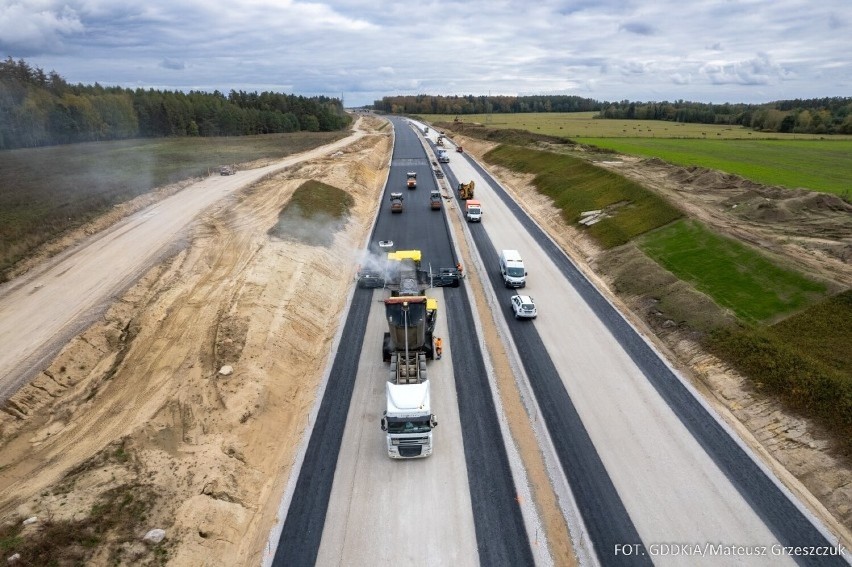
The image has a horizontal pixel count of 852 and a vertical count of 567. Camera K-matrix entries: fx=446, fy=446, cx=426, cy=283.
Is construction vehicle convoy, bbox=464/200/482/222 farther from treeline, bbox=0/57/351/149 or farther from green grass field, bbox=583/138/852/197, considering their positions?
treeline, bbox=0/57/351/149

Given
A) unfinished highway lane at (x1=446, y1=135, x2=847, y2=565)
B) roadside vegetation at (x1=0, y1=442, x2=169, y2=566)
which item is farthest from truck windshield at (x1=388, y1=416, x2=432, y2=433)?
roadside vegetation at (x1=0, y1=442, x2=169, y2=566)

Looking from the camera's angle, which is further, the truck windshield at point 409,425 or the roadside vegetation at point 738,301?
the roadside vegetation at point 738,301

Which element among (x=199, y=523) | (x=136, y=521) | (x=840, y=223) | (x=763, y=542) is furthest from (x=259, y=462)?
(x=840, y=223)

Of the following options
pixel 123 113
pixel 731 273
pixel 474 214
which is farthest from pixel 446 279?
pixel 123 113

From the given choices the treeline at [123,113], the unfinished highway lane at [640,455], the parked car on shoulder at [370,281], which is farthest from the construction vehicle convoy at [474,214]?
the treeline at [123,113]

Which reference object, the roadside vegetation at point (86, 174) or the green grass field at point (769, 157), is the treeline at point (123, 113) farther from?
the green grass field at point (769, 157)
